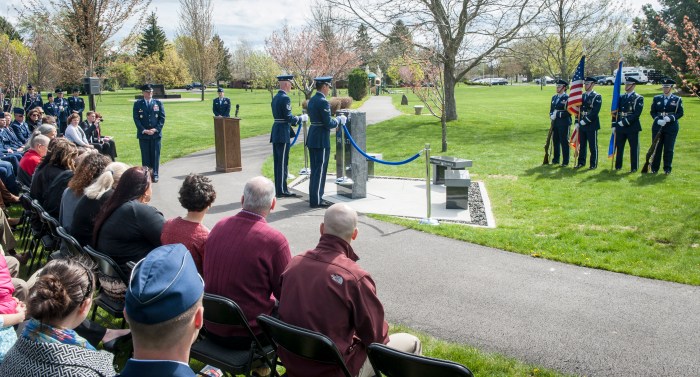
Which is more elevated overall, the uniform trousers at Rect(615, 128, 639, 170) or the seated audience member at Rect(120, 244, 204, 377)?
the seated audience member at Rect(120, 244, 204, 377)

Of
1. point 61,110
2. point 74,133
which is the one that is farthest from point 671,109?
point 61,110

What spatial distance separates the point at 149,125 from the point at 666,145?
12.0m

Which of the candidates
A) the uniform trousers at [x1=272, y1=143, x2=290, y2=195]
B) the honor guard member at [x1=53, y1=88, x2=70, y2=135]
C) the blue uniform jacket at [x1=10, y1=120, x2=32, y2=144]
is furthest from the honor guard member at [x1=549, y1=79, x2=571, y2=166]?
the honor guard member at [x1=53, y1=88, x2=70, y2=135]

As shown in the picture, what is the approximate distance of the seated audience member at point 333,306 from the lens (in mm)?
3316

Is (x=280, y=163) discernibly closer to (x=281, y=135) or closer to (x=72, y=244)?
(x=281, y=135)

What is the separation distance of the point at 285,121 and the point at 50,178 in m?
5.05

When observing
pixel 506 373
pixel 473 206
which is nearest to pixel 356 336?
pixel 506 373

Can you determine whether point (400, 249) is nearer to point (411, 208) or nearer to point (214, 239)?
point (411, 208)

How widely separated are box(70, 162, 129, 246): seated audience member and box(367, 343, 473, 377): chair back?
3338 mm

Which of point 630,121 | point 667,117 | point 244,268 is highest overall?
point 667,117

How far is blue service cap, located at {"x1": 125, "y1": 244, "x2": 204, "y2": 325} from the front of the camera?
1.89 meters

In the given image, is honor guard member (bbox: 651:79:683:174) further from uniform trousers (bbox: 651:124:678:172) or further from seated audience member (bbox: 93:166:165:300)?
seated audience member (bbox: 93:166:165:300)

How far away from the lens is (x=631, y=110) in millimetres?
13477

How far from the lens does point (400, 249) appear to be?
7.86m
